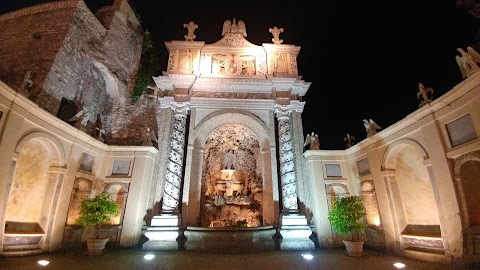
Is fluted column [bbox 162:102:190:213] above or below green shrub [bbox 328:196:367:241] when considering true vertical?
above

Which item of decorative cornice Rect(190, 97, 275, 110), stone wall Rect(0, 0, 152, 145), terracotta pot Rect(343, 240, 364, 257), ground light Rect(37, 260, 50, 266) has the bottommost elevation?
ground light Rect(37, 260, 50, 266)

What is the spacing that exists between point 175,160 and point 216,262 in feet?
19.2

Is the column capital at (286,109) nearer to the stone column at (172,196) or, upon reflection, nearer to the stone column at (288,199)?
the stone column at (288,199)

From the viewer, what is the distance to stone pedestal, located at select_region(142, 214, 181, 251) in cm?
958

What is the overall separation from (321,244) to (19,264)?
1018cm

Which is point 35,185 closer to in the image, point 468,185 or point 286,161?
point 286,161

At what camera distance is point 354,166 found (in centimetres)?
1100

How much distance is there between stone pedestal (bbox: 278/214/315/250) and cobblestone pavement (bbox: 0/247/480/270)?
153 centimetres

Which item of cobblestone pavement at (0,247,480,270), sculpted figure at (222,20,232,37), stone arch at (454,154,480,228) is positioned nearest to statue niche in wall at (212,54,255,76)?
sculpted figure at (222,20,232,37)

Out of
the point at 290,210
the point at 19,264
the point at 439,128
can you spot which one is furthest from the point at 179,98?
the point at 439,128

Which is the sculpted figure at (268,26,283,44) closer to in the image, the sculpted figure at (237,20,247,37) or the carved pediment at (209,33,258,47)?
the carved pediment at (209,33,258,47)

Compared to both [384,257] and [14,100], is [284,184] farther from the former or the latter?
[14,100]

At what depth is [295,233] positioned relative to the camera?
32.8 feet

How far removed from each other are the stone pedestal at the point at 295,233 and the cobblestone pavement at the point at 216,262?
1529mm
